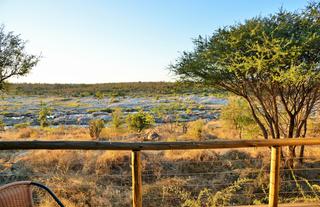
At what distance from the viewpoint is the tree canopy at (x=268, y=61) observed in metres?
7.59

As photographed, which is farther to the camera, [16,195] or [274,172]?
[274,172]

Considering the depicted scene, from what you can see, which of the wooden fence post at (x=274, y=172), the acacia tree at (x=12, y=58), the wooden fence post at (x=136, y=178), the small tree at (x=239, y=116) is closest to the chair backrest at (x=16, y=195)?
the wooden fence post at (x=136, y=178)

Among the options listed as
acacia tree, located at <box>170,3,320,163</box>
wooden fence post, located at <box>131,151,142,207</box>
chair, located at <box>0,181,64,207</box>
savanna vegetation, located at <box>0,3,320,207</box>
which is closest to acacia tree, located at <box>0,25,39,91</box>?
savanna vegetation, located at <box>0,3,320,207</box>

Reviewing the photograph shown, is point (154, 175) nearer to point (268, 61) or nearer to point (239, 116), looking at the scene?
point (268, 61)

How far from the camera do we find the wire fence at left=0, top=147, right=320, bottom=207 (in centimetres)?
734

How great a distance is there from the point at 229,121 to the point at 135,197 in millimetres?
11022

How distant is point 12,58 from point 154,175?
8.49 meters

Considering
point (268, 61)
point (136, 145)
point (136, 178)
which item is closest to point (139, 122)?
point (268, 61)

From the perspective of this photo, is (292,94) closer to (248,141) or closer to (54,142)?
(248,141)

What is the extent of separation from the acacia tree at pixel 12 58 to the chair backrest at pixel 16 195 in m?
11.5

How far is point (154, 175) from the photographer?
816cm

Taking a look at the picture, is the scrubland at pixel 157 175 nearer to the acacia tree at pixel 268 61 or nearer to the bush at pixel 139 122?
the acacia tree at pixel 268 61

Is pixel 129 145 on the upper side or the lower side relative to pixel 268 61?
lower

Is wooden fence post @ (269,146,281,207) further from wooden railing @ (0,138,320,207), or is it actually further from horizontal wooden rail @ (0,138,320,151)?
horizontal wooden rail @ (0,138,320,151)
